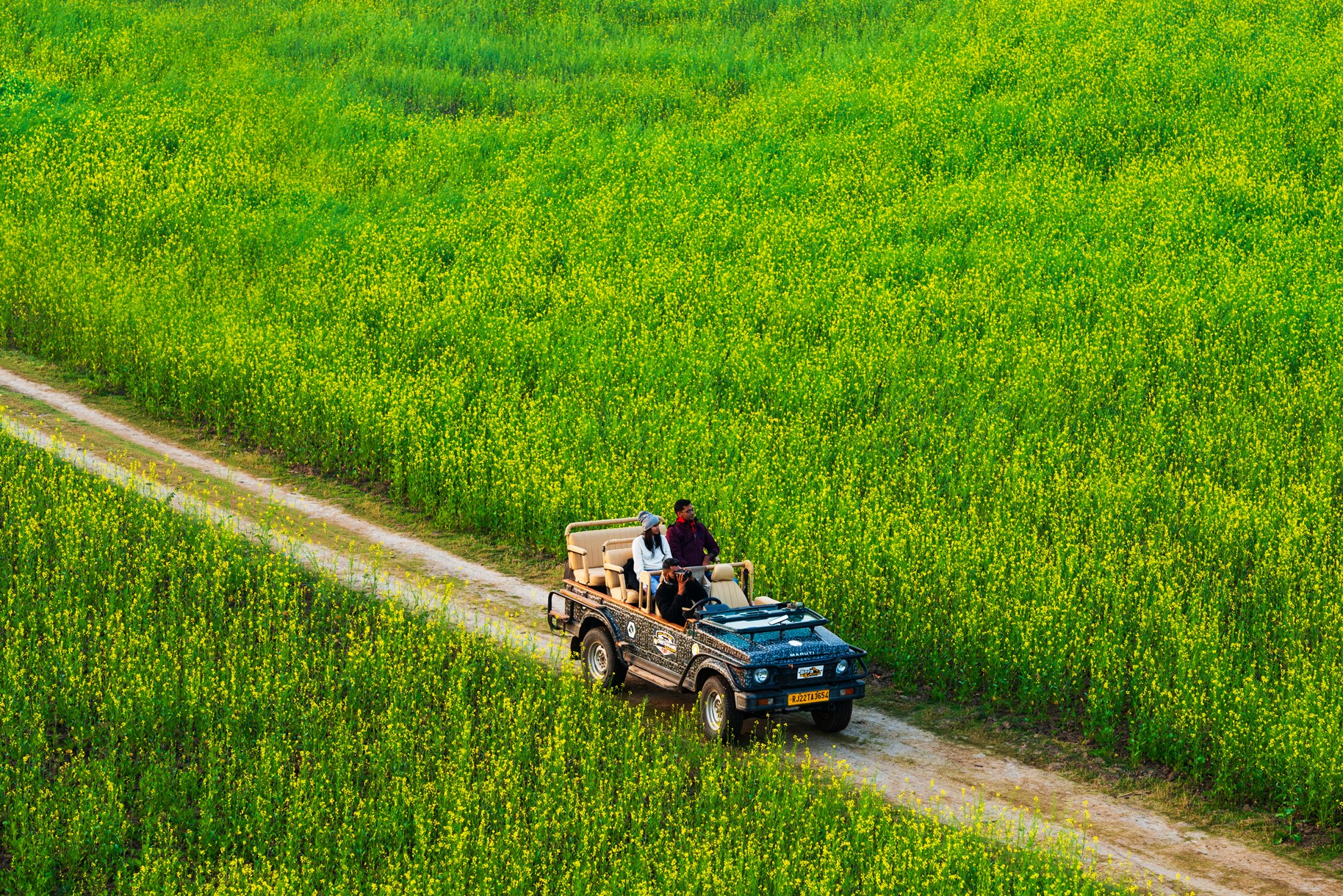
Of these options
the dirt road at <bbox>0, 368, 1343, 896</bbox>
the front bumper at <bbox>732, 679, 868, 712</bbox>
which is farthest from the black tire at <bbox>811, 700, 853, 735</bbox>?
the front bumper at <bbox>732, 679, 868, 712</bbox>

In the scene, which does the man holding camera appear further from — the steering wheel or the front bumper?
the front bumper

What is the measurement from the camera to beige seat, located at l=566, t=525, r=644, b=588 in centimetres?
1608

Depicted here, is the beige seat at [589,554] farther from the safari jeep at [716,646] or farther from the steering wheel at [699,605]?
the steering wheel at [699,605]

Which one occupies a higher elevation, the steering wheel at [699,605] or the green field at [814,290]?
the green field at [814,290]

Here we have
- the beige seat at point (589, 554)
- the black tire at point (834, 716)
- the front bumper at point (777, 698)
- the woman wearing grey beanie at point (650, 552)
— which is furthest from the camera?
the beige seat at point (589, 554)

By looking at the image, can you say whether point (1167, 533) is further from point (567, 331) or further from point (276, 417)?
point (276, 417)

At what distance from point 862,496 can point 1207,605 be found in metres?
5.74

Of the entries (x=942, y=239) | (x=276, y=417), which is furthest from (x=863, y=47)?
(x=276, y=417)

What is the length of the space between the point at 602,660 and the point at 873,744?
3.34 meters

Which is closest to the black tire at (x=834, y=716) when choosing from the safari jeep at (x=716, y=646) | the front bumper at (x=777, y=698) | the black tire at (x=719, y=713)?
the safari jeep at (x=716, y=646)

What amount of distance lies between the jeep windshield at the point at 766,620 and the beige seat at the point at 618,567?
1312 mm

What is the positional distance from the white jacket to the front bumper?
229 centimetres

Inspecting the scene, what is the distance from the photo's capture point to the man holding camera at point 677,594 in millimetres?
14641

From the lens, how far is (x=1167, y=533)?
693 inches
